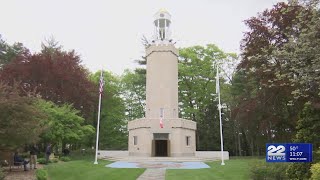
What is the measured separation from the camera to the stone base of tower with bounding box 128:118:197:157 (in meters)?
37.2

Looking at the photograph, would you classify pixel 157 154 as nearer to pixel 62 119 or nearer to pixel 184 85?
pixel 62 119

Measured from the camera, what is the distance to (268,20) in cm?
2852

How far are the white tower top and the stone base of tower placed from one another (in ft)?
32.3

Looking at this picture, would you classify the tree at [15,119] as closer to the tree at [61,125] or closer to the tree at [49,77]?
the tree at [61,125]

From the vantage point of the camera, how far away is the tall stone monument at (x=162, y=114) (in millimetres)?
37344

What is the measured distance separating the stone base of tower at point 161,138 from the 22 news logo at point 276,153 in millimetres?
23818

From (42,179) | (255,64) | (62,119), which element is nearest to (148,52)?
(62,119)

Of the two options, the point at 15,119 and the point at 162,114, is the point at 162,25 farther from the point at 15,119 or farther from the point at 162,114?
the point at 15,119

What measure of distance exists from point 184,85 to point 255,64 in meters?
24.9

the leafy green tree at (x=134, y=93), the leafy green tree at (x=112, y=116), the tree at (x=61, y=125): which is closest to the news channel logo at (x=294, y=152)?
the tree at (x=61, y=125)

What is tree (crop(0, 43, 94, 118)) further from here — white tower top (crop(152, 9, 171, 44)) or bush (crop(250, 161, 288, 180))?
bush (crop(250, 161, 288, 180))

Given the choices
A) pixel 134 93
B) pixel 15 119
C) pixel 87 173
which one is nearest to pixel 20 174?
pixel 15 119

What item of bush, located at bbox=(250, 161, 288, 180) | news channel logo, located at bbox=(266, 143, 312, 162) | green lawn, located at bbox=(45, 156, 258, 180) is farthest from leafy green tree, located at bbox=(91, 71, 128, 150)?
news channel logo, located at bbox=(266, 143, 312, 162)

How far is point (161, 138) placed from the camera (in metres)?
37.8
